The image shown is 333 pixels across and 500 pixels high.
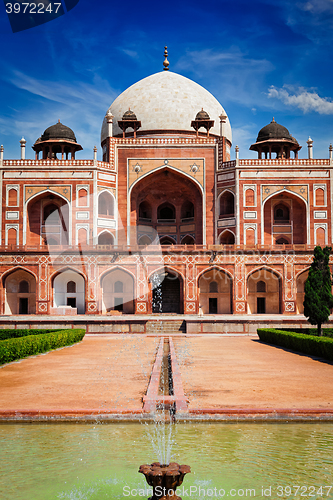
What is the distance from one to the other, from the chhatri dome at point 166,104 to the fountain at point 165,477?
3504cm

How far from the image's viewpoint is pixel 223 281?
28.6 metres

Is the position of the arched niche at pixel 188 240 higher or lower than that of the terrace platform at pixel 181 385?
higher

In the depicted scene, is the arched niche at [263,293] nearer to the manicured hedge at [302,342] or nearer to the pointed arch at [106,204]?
the pointed arch at [106,204]

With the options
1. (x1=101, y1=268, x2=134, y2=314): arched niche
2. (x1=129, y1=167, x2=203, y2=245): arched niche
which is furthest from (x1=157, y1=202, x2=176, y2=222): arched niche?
(x1=101, y1=268, x2=134, y2=314): arched niche

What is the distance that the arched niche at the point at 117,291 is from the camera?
28219mm

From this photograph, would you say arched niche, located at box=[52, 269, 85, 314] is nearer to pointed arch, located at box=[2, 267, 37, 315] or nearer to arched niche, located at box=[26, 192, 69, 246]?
pointed arch, located at box=[2, 267, 37, 315]

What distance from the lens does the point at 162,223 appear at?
119ft

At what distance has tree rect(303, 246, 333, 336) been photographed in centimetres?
1579

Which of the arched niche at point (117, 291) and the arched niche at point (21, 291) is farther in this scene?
the arched niche at point (21, 291)

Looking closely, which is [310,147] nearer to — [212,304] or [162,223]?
[162,223]

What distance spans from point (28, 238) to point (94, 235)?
15.4ft

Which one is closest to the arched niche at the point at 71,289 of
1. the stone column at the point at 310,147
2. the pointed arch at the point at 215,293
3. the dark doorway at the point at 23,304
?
the dark doorway at the point at 23,304

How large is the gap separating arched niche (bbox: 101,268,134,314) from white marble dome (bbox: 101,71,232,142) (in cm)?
1389

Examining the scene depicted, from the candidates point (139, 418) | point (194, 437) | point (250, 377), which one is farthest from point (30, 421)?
point (250, 377)
